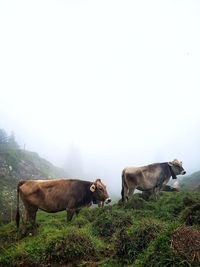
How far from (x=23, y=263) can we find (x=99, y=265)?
2.38 meters

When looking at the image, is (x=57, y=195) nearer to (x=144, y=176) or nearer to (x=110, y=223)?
(x=110, y=223)

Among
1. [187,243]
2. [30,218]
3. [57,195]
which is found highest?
[187,243]

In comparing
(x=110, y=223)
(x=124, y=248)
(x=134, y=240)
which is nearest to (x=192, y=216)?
(x=134, y=240)

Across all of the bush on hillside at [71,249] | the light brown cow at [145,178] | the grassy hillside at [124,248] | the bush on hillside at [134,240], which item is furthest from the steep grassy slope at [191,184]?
the bush on hillside at [71,249]

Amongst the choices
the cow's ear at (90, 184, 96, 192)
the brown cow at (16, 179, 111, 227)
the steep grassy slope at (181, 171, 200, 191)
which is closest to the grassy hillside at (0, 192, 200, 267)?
the brown cow at (16, 179, 111, 227)

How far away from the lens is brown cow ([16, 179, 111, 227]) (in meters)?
16.3

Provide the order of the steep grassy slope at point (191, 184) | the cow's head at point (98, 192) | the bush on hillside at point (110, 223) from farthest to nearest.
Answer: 1. the steep grassy slope at point (191, 184)
2. the cow's head at point (98, 192)
3. the bush on hillside at point (110, 223)

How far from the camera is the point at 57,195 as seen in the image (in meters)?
16.8

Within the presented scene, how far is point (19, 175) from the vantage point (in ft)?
235

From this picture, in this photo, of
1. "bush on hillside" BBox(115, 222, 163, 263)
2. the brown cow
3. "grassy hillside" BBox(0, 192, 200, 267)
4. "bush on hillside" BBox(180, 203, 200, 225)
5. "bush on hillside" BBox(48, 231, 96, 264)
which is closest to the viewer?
"grassy hillside" BBox(0, 192, 200, 267)

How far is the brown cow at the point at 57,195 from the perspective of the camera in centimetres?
1627

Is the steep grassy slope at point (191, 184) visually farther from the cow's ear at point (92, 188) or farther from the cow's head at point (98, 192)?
the cow's ear at point (92, 188)

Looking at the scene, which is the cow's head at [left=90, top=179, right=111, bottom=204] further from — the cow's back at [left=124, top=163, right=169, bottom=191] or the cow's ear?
the cow's back at [left=124, top=163, right=169, bottom=191]

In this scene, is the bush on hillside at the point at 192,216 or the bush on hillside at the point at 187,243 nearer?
the bush on hillside at the point at 187,243
